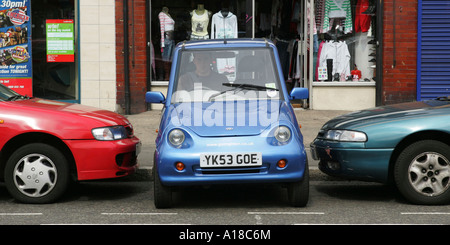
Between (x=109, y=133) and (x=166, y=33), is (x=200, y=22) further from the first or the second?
(x=109, y=133)

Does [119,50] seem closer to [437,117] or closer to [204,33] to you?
[204,33]

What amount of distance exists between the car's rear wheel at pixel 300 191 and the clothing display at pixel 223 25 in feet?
25.7

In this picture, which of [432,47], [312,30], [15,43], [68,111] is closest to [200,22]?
[312,30]

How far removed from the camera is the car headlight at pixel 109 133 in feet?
23.5

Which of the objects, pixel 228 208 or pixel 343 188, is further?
pixel 343 188

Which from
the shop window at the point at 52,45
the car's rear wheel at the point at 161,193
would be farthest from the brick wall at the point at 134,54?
the car's rear wheel at the point at 161,193

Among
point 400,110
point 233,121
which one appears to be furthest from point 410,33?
point 233,121

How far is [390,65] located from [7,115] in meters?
8.72

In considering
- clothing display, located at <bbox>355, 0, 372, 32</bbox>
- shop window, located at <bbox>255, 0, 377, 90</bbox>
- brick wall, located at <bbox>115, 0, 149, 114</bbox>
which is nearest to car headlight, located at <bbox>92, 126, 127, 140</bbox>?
brick wall, located at <bbox>115, 0, 149, 114</bbox>

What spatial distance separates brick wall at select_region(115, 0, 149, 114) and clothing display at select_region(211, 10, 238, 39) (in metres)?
1.45

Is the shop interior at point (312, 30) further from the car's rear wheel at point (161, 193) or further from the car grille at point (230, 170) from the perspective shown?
the car grille at point (230, 170)

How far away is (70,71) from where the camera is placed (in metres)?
13.9

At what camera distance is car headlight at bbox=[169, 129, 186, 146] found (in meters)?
6.56

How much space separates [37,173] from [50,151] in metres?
0.26
